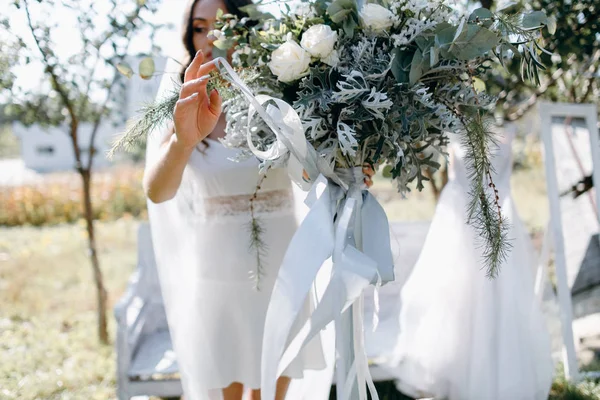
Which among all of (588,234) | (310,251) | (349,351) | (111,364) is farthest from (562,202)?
(111,364)

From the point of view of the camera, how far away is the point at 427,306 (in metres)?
3.08

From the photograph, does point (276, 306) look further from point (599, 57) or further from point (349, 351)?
point (599, 57)

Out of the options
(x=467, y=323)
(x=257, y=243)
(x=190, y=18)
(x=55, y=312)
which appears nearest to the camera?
(x=257, y=243)

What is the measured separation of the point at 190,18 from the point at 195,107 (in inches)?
26.9

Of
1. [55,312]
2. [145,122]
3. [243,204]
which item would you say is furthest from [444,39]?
[55,312]

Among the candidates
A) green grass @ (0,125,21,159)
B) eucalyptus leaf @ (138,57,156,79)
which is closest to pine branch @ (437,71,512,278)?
eucalyptus leaf @ (138,57,156,79)

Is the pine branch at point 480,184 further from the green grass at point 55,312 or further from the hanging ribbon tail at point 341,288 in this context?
the green grass at point 55,312

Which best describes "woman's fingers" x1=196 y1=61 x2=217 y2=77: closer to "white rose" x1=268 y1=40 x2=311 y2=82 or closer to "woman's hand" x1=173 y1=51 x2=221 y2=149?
"woman's hand" x1=173 y1=51 x2=221 y2=149

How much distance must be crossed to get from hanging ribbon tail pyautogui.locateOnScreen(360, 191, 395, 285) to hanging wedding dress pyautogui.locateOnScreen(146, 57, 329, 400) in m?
0.56

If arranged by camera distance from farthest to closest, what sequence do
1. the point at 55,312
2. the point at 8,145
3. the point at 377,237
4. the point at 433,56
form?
the point at 8,145, the point at 55,312, the point at 377,237, the point at 433,56

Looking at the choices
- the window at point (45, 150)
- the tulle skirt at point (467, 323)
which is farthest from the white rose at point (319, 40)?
the window at point (45, 150)

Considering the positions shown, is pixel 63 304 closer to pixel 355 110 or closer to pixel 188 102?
pixel 188 102

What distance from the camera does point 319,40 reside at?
1.43m

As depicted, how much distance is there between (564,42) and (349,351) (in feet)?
6.92
